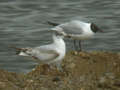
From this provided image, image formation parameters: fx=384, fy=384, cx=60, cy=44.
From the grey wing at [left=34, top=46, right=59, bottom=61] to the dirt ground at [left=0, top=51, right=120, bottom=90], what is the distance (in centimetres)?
34

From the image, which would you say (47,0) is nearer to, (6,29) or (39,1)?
(39,1)

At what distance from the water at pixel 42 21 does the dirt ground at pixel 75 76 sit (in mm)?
3558

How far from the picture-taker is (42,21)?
55.3 feet

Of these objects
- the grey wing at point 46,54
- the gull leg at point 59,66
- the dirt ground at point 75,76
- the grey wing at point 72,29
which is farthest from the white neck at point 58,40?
the grey wing at point 72,29

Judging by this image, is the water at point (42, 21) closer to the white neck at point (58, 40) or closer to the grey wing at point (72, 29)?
the grey wing at point (72, 29)

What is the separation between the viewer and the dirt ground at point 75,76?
7346mm

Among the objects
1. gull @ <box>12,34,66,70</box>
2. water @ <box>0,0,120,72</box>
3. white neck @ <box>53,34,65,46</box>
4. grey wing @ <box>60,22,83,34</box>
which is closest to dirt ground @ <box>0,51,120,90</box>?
gull @ <box>12,34,66,70</box>

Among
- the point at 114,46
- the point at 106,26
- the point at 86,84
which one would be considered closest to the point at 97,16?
the point at 106,26

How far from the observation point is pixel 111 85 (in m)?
7.24

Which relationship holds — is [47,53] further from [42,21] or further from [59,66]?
[42,21]

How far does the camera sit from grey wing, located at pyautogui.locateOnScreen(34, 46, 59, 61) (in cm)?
847

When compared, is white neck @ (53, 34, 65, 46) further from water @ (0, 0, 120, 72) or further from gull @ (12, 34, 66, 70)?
water @ (0, 0, 120, 72)

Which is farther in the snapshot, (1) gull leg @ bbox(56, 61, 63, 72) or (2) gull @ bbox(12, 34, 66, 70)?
(1) gull leg @ bbox(56, 61, 63, 72)

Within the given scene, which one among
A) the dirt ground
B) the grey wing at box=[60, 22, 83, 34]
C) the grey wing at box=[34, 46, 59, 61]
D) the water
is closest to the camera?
the dirt ground
